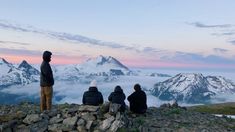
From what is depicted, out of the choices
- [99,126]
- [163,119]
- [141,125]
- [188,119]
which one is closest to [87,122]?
[99,126]

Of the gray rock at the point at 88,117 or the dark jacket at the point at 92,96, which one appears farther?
the dark jacket at the point at 92,96

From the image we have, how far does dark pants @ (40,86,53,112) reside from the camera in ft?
99.2

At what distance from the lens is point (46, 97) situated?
100 ft

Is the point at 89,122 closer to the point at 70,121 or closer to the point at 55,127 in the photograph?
the point at 70,121

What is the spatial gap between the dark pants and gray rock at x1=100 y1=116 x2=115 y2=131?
15.3 ft

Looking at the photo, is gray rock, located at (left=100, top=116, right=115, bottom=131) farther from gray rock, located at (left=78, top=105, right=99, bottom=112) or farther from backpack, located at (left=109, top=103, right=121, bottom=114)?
gray rock, located at (left=78, top=105, right=99, bottom=112)

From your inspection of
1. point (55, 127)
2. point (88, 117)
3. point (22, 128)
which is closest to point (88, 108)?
point (88, 117)

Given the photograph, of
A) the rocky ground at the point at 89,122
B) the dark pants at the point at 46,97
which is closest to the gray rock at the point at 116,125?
the rocky ground at the point at 89,122

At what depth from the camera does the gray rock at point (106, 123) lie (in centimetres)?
2711

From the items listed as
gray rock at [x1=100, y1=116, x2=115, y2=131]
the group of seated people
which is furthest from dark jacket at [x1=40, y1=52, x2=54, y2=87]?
gray rock at [x1=100, y1=116, x2=115, y2=131]

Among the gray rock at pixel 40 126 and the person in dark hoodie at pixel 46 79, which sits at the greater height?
the person in dark hoodie at pixel 46 79

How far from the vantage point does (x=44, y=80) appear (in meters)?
30.2

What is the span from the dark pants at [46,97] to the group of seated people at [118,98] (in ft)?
7.11

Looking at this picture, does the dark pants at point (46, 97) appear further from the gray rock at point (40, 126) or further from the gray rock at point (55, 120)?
the gray rock at point (40, 126)
